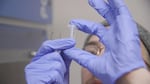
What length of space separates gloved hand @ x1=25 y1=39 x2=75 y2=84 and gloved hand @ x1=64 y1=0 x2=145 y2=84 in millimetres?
31

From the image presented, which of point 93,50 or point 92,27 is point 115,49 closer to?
point 92,27

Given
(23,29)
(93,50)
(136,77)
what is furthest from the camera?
(23,29)

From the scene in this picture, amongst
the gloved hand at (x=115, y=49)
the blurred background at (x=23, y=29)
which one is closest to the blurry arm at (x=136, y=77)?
the gloved hand at (x=115, y=49)

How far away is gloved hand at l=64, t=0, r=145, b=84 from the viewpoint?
2.38ft

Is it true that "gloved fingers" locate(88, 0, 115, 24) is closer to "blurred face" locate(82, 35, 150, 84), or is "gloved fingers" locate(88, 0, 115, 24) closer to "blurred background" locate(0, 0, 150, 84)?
"blurred face" locate(82, 35, 150, 84)

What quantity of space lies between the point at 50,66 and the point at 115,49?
235mm

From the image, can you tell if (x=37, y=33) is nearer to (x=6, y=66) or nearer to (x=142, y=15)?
(x=6, y=66)

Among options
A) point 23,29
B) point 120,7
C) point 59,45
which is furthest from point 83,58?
point 23,29

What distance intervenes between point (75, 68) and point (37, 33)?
1.33ft

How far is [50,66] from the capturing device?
32.3 inches

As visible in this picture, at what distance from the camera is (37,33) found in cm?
124

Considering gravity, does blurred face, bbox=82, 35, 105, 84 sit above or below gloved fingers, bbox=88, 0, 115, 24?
below

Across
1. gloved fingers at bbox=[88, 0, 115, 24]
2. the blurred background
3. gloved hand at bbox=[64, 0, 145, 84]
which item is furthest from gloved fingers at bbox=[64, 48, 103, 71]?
the blurred background

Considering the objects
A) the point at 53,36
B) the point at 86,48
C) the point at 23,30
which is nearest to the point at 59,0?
the point at 53,36
